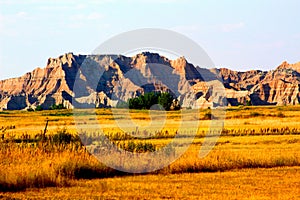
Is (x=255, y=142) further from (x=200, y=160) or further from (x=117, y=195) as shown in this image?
(x=117, y=195)

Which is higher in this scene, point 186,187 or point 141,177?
point 186,187

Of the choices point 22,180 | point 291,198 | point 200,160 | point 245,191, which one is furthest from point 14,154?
point 291,198

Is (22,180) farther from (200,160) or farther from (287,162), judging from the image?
(287,162)

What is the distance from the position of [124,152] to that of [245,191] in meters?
7.13

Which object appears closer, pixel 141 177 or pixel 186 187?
pixel 186 187

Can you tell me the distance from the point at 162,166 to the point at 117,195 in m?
6.28

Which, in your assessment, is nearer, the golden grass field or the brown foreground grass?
the brown foreground grass

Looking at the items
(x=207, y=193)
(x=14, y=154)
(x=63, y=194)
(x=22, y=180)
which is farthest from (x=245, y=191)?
(x=14, y=154)

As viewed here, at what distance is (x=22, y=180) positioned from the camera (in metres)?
17.8

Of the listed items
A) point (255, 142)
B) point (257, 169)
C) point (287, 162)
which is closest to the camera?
point (257, 169)

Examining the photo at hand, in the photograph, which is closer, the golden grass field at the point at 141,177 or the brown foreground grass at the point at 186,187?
the brown foreground grass at the point at 186,187

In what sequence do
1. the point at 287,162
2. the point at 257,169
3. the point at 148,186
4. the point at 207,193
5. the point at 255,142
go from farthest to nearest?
the point at 255,142
the point at 287,162
the point at 257,169
the point at 148,186
the point at 207,193

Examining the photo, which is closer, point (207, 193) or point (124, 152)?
point (207, 193)

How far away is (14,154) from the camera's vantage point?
20.8 m
